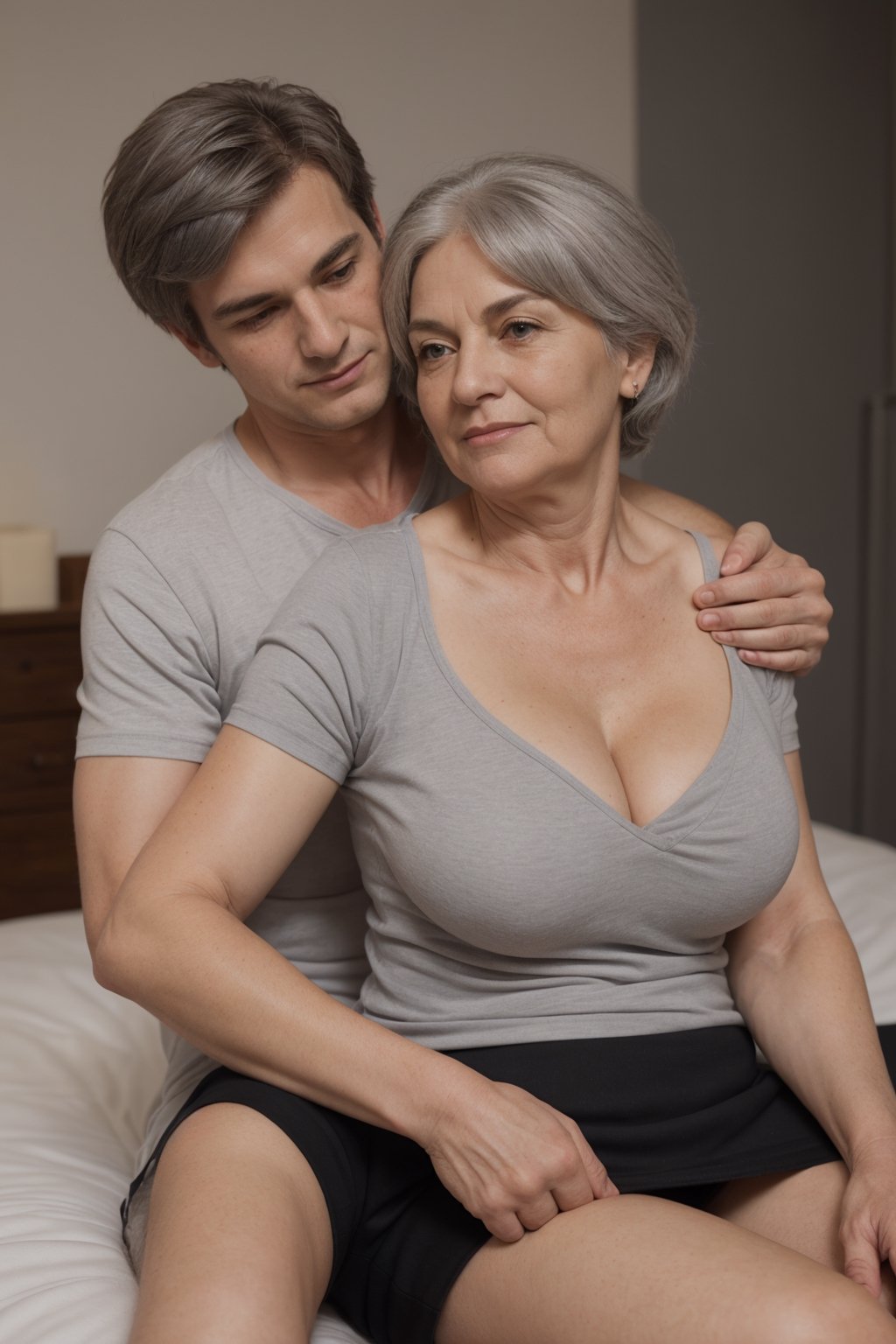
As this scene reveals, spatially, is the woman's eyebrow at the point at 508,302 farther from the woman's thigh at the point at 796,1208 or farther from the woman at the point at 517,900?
the woman's thigh at the point at 796,1208

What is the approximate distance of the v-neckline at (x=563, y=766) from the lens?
124 centimetres

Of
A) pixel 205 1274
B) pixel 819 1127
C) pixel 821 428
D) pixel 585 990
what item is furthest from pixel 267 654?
pixel 821 428

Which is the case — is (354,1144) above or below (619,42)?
below

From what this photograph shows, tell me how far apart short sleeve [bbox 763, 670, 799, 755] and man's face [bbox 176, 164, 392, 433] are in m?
0.51

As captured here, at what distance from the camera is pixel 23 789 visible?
3020mm

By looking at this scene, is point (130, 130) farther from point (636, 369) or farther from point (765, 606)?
point (765, 606)

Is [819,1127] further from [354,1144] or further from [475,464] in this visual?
[475,464]

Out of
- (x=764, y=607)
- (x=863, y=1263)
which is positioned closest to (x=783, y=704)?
(x=764, y=607)

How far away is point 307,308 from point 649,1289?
98 centimetres

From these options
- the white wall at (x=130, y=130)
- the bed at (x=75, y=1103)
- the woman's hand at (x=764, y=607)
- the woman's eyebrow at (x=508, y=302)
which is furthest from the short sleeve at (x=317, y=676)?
the white wall at (x=130, y=130)

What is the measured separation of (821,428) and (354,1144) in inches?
136

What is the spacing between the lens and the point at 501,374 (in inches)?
51.2

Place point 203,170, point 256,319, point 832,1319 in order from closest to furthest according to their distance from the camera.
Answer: point 832,1319
point 203,170
point 256,319

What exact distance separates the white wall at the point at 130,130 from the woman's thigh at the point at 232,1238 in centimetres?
237
